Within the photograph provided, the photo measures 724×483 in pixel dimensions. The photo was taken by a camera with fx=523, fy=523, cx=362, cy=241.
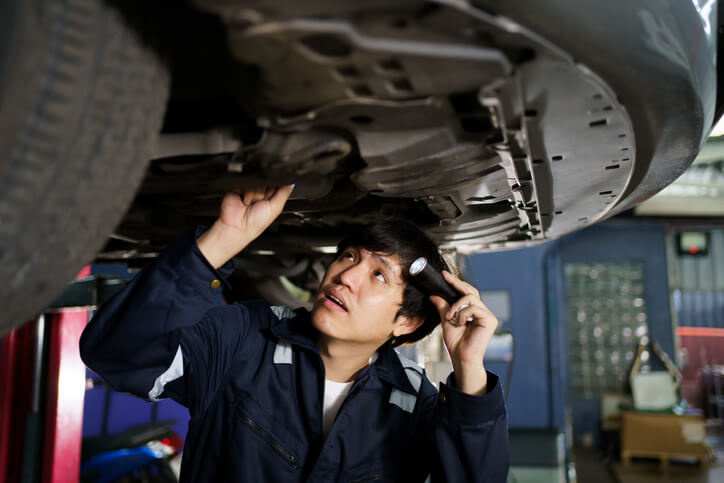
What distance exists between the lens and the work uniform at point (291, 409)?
94cm

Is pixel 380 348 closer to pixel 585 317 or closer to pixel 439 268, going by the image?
pixel 439 268

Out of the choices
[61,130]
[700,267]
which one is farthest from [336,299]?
[700,267]

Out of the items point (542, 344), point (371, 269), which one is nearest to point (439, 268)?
point (371, 269)

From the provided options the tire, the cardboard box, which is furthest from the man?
the cardboard box

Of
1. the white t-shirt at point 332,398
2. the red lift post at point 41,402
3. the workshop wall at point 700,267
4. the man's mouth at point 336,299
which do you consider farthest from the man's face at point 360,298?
the workshop wall at point 700,267

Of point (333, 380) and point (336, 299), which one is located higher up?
point (336, 299)

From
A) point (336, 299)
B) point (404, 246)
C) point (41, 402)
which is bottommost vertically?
point (41, 402)

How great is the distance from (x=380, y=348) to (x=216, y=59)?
0.82 meters

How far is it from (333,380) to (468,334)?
1.07 feet

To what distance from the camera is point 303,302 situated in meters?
2.01

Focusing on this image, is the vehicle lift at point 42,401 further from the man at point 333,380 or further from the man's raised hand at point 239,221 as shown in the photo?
the man's raised hand at point 239,221

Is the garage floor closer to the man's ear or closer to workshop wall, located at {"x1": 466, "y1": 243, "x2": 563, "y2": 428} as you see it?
workshop wall, located at {"x1": 466, "y1": 243, "x2": 563, "y2": 428}

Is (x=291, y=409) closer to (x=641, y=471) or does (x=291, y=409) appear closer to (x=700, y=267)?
(x=641, y=471)

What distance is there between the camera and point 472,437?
0.95m
